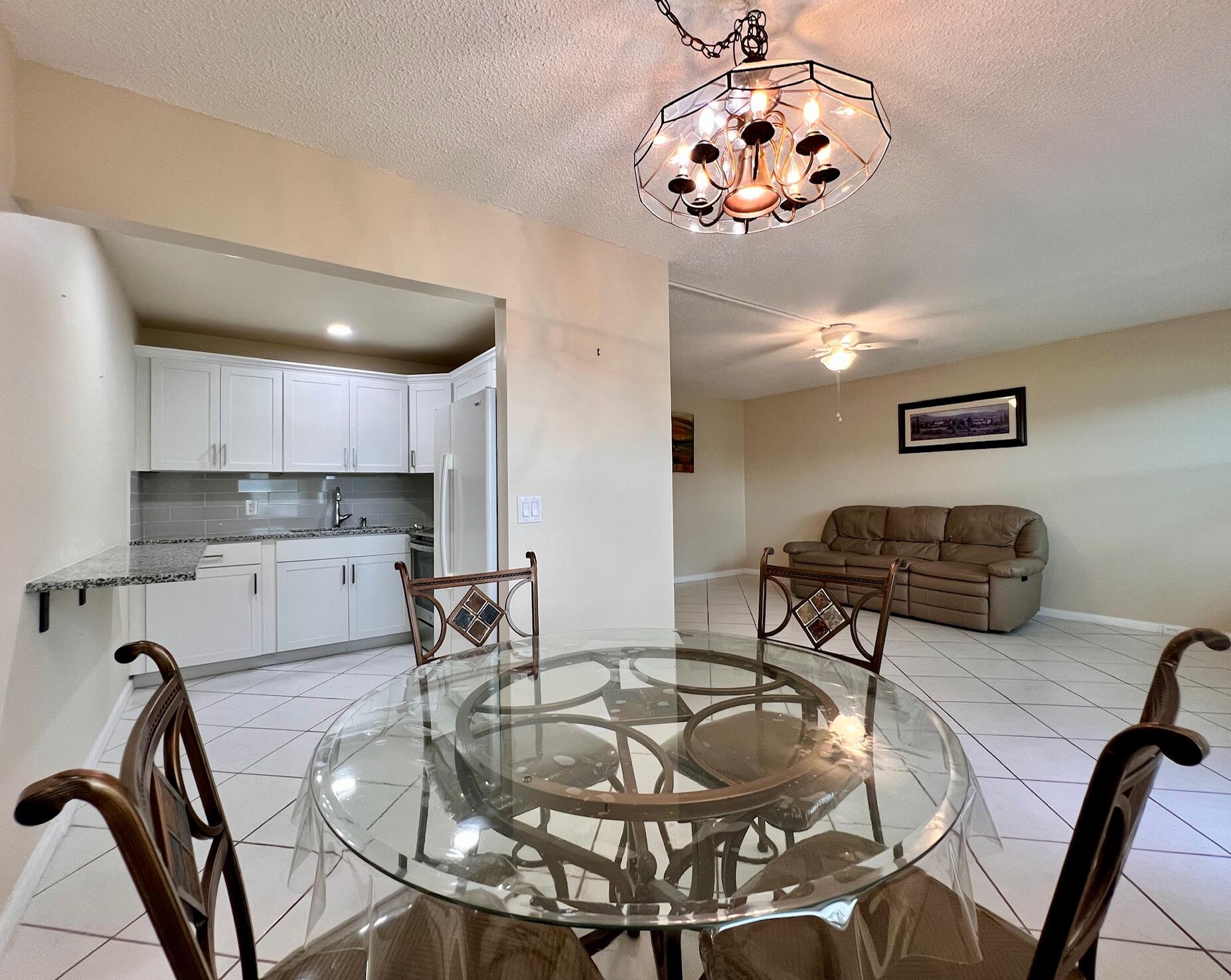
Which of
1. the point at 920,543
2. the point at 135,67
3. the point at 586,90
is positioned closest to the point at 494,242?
the point at 586,90

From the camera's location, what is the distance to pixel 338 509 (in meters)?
4.38

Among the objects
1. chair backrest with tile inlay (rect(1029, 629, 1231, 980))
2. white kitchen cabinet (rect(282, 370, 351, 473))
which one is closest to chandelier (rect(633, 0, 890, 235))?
chair backrest with tile inlay (rect(1029, 629, 1231, 980))

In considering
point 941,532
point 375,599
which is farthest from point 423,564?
point 941,532

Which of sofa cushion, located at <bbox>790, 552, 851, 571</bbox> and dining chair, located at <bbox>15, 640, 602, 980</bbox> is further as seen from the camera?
sofa cushion, located at <bbox>790, 552, 851, 571</bbox>

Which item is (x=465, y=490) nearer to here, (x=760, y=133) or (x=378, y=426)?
(x=378, y=426)

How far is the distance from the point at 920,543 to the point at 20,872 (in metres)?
6.05

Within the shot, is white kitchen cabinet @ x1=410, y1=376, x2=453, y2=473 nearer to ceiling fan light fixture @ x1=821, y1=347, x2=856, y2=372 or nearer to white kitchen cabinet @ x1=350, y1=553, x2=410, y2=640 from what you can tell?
white kitchen cabinet @ x1=350, y1=553, x2=410, y2=640

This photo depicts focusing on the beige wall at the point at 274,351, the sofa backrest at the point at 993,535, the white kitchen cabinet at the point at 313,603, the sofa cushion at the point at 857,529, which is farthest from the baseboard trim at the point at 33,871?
the sofa cushion at the point at 857,529

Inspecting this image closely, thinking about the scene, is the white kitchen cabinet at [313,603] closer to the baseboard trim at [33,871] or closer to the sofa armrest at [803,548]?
the baseboard trim at [33,871]

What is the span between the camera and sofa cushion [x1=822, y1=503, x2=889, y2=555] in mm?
5547

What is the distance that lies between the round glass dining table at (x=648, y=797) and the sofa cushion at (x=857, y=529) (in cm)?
450

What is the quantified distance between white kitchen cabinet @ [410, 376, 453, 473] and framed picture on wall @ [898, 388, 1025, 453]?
475 cm

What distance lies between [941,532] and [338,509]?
Answer: 5.57 metres

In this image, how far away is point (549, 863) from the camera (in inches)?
30.5
